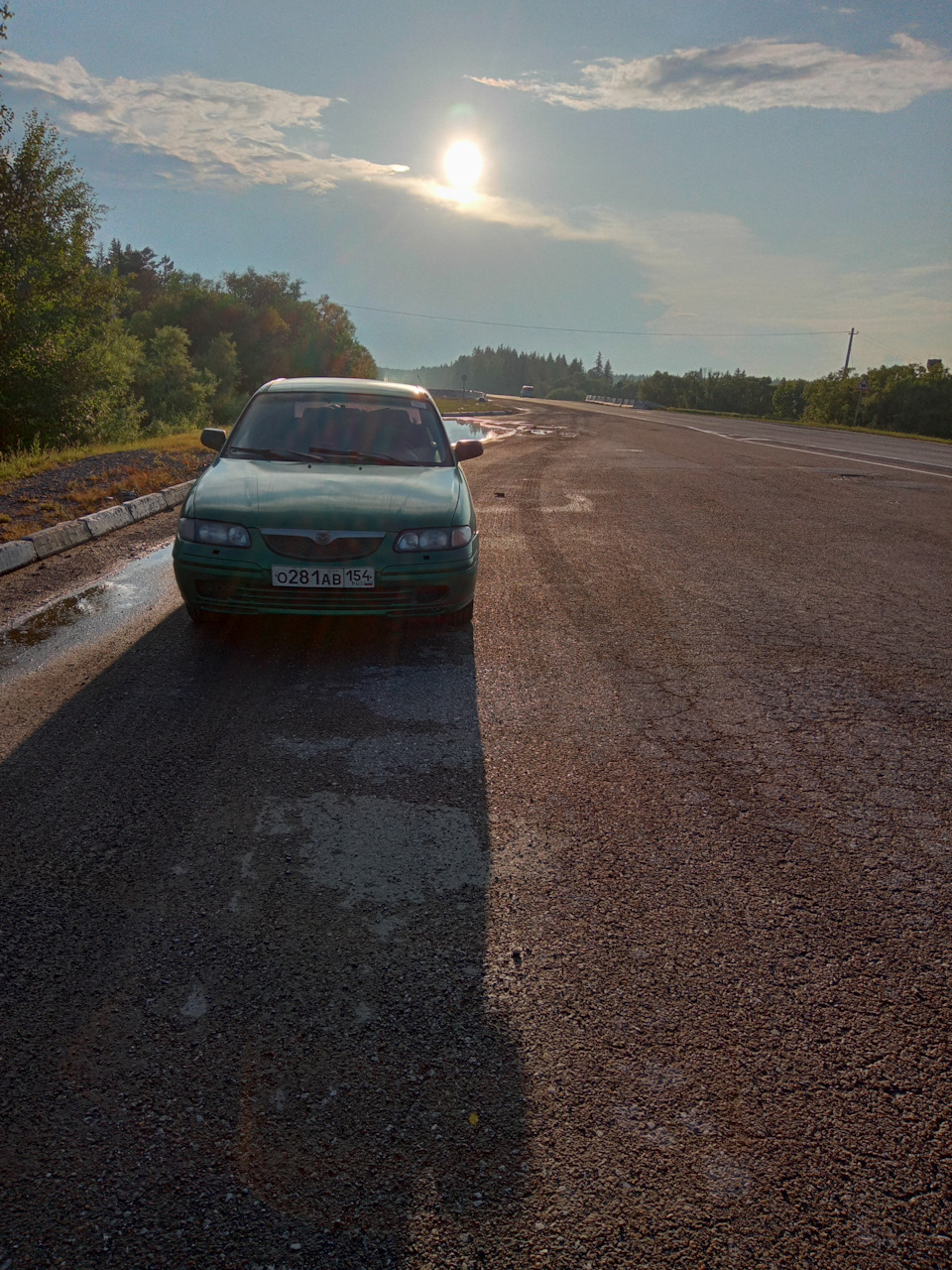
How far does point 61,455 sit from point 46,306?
890 centimetres

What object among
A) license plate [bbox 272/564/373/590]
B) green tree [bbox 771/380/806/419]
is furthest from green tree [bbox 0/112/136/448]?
green tree [bbox 771/380/806/419]

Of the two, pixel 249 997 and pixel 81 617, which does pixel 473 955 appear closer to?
pixel 249 997

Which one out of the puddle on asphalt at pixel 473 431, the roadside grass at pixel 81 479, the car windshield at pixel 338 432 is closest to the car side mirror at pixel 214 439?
the car windshield at pixel 338 432

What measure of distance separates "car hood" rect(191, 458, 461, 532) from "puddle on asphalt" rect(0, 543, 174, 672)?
114 centimetres

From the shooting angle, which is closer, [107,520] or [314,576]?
[314,576]

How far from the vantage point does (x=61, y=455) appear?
12578 mm

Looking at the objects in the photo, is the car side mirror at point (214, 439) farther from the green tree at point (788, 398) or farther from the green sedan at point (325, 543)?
the green tree at point (788, 398)

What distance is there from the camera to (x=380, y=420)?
6254 millimetres

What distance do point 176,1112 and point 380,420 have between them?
5.16 m

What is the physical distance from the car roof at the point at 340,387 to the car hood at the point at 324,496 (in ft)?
3.63

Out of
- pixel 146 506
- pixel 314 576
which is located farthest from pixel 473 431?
pixel 314 576

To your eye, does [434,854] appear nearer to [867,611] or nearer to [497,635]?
[497,635]

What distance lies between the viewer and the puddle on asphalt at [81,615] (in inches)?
191

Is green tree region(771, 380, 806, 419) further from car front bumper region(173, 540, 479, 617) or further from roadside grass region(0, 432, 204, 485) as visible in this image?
car front bumper region(173, 540, 479, 617)
